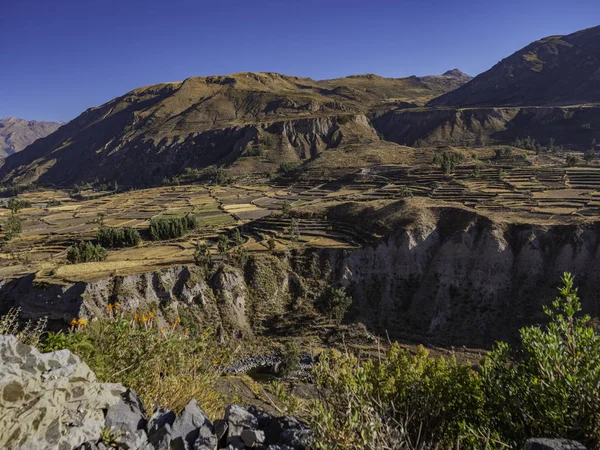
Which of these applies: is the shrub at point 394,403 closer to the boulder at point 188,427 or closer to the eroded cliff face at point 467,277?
the boulder at point 188,427

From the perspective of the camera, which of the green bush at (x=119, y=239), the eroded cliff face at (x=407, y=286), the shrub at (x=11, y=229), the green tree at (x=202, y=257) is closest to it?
the eroded cliff face at (x=407, y=286)

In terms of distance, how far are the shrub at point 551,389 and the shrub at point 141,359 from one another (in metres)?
8.99

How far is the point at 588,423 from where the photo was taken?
27.3ft

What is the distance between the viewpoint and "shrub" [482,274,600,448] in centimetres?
842

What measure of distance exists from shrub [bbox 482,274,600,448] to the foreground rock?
233 inches

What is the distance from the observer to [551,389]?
9.00 metres

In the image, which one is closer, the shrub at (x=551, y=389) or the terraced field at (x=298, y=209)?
the shrub at (x=551, y=389)

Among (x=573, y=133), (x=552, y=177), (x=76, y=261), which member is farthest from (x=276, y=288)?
(x=573, y=133)

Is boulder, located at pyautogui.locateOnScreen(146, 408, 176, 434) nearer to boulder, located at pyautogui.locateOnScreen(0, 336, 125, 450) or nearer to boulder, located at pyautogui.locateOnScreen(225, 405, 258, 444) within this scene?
boulder, located at pyautogui.locateOnScreen(0, 336, 125, 450)

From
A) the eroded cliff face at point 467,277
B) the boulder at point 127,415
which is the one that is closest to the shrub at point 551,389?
the boulder at point 127,415

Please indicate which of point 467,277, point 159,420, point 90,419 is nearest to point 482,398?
point 159,420

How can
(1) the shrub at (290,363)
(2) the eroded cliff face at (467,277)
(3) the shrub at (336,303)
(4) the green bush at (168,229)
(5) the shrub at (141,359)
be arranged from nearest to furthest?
(5) the shrub at (141,359) < (1) the shrub at (290,363) < (2) the eroded cliff face at (467,277) < (3) the shrub at (336,303) < (4) the green bush at (168,229)

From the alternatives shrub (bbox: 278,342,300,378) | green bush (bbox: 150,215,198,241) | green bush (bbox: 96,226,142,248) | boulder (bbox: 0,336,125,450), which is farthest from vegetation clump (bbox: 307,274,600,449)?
green bush (bbox: 150,215,198,241)

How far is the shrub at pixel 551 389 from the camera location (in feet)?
27.6
